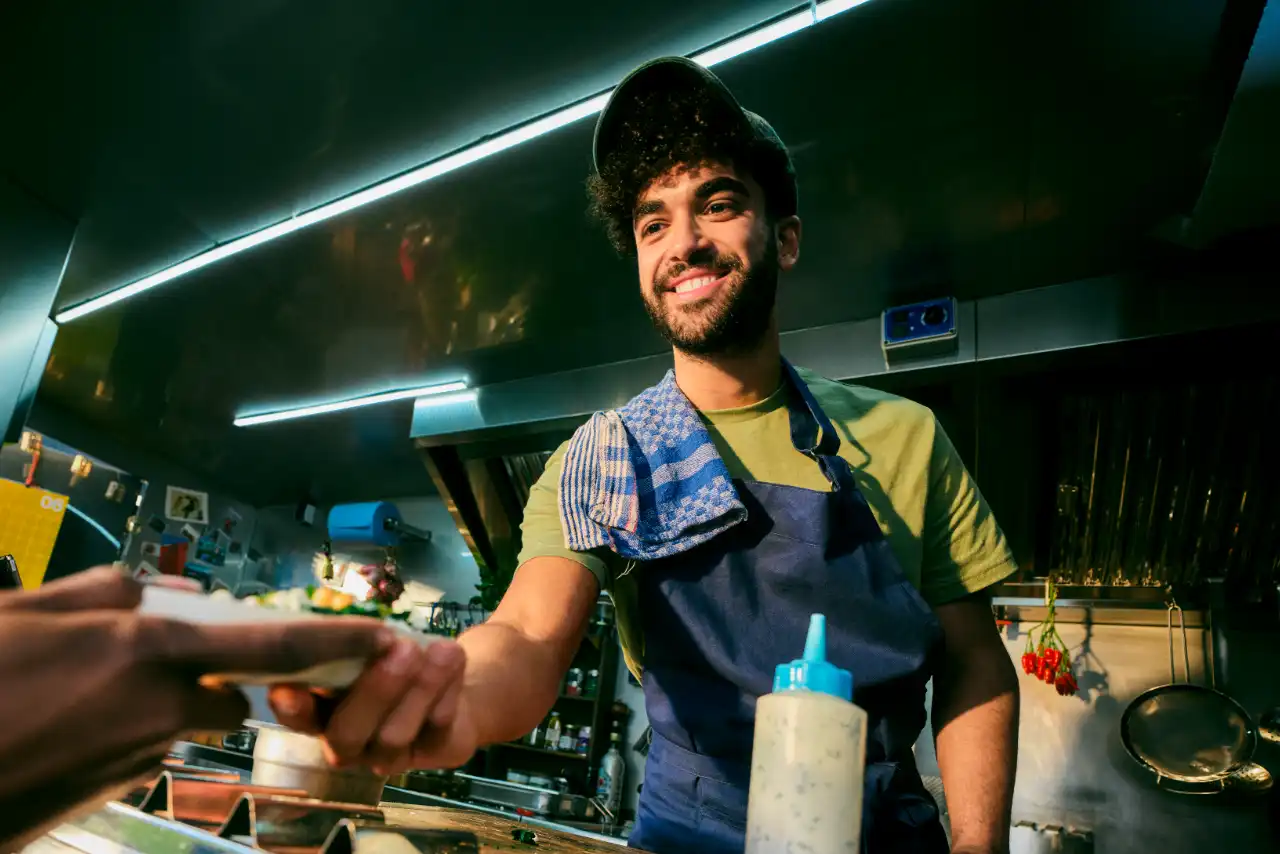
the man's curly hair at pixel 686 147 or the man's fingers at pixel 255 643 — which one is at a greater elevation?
the man's curly hair at pixel 686 147

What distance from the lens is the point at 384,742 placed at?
0.45 meters

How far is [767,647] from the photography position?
A: 2.94 feet

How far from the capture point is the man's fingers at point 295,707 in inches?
14.9

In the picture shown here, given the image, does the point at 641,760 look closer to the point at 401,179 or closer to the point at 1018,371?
the point at 1018,371

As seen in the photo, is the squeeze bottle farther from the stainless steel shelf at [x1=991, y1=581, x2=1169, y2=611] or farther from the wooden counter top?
the stainless steel shelf at [x1=991, y1=581, x2=1169, y2=611]

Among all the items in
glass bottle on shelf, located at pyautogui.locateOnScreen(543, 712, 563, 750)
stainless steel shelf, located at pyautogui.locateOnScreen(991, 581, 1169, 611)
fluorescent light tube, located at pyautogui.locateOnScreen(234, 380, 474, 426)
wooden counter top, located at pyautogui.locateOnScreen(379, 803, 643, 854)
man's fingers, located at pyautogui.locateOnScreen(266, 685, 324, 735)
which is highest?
fluorescent light tube, located at pyautogui.locateOnScreen(234, 380, 474, 426)

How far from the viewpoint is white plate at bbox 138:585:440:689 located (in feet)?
1.03

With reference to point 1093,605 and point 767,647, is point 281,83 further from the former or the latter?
point 1093,605

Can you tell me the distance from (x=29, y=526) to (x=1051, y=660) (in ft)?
11.4

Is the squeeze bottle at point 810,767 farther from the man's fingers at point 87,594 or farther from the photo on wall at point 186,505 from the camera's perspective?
the photo on wall at point 186,505

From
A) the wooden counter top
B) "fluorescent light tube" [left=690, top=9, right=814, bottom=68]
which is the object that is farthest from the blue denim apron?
"fluorescent light tube" [left=690, top=9, right=814, bottom=68]

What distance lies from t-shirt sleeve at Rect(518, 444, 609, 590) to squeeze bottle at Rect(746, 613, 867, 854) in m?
0.45

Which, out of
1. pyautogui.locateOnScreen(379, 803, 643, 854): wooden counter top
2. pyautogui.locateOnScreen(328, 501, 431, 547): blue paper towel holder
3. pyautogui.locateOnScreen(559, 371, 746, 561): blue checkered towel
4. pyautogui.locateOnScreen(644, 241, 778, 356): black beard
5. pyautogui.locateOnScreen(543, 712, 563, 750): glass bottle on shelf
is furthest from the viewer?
pyautogui.locateOnScreen(328, 501, 431, 547): blue paper towel holder

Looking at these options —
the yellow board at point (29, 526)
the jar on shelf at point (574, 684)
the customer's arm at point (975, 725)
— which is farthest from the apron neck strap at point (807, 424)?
the jar on shelf at point (574, 684)
